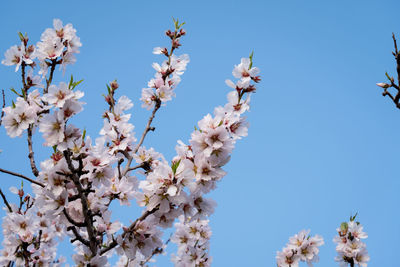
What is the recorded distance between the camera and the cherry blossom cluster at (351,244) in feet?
15.6

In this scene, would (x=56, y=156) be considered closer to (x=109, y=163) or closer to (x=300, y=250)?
(x=109, y=163)

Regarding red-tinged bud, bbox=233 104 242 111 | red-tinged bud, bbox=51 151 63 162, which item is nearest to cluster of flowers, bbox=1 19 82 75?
red-tinged bud, bbox=51 151 63 162

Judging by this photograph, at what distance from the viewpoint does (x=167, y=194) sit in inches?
105

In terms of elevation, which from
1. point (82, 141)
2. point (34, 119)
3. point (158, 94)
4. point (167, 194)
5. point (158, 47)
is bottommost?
point (167, 194)

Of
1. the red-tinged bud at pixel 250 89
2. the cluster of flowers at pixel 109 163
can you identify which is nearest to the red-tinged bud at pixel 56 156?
the cluster of flowers at pixel 109 163

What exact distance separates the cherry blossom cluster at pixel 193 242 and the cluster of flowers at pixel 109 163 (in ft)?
5.33

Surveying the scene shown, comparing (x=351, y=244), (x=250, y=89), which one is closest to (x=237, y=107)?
(x=250, y=89)

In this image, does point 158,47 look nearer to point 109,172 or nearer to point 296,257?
point 109,172

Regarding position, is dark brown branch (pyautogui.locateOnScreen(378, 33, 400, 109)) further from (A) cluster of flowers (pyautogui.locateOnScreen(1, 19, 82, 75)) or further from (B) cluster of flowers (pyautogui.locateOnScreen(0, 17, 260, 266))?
(A) cluster of flowers (pyautogui.locateOnScreen(1, 19, 82, 75))

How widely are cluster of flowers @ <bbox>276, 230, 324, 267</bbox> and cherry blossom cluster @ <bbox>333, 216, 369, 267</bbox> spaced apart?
0.32 meters

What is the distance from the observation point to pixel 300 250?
4.75 m

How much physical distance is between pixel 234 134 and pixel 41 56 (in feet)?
6.12

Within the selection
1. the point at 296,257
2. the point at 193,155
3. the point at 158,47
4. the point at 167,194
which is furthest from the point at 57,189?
the point at 296,257

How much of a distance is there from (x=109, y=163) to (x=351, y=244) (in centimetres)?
342
